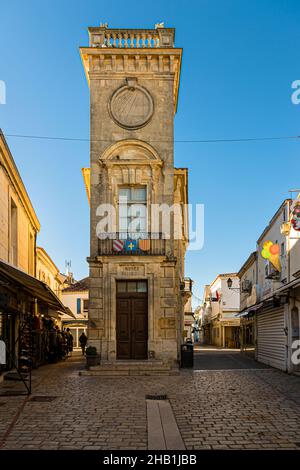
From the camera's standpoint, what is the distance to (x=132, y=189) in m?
20.8

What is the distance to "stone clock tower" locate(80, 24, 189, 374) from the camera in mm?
19766

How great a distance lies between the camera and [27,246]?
2491 cm

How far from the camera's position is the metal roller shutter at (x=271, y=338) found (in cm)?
2059

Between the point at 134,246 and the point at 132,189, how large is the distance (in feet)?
7.65

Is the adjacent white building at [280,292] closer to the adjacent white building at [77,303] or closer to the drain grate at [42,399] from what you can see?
the drain grate at [42,399]

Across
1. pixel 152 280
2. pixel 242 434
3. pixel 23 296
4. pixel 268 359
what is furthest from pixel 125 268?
pixel 242 434

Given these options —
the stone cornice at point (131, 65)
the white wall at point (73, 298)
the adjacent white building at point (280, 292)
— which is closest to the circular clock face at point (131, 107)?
the stone cornice at point (131, 65)

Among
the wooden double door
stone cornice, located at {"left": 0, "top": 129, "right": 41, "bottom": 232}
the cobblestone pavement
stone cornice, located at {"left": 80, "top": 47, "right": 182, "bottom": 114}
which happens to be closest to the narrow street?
the wooden double door

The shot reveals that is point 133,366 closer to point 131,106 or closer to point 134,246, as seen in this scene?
point 134,246

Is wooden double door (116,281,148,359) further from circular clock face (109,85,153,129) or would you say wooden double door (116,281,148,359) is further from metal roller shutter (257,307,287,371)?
circular clock face (109,85,153,129)

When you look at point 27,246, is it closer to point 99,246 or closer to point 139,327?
point 99,246

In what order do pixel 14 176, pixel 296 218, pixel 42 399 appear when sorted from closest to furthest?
pixel 42 399 → pixel 296 218 → pixel 14 176

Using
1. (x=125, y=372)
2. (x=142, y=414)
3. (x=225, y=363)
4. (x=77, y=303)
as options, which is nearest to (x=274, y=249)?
(x=225, y=363)
